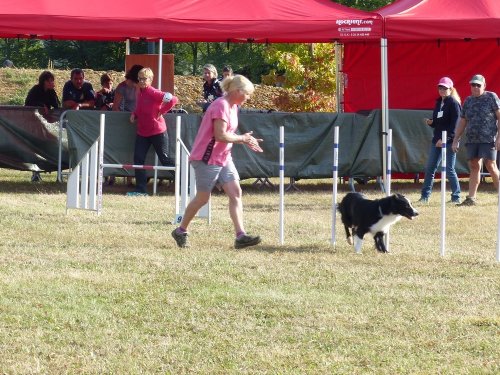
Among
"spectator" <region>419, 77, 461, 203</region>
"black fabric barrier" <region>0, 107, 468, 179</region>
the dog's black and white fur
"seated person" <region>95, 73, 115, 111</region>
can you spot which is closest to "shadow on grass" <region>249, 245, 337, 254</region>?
the dog's black and white fur

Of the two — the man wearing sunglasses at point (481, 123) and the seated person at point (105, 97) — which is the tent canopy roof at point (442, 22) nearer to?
the man wearing sunglasses at point (481, 123)

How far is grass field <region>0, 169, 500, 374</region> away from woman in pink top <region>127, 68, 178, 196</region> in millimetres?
3218

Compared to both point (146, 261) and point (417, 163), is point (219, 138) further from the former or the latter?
point (417, 163)

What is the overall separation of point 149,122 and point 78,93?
8.87 ft

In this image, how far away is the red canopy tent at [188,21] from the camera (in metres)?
15.3

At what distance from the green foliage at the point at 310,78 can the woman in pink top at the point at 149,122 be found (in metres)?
13.4

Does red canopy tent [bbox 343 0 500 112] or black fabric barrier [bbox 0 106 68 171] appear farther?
red canopy tent [bbox 343 0 500 112]

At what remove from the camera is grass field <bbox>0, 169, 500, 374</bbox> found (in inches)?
235

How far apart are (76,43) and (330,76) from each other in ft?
54.6

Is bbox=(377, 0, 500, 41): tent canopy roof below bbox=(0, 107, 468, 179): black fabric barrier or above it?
above

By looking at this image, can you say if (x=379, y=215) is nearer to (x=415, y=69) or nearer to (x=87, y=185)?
(x=87, y=185)

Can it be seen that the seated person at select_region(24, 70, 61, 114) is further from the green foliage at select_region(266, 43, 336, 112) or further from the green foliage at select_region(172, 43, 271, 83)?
Answer: the green foliage at select_region(172, 43, 271, 83)

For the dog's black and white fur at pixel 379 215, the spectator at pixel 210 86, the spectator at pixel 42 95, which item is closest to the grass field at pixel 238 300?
the dog's black and white fur at pixel 379 215

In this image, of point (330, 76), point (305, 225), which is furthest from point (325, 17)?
point (330, 76)
